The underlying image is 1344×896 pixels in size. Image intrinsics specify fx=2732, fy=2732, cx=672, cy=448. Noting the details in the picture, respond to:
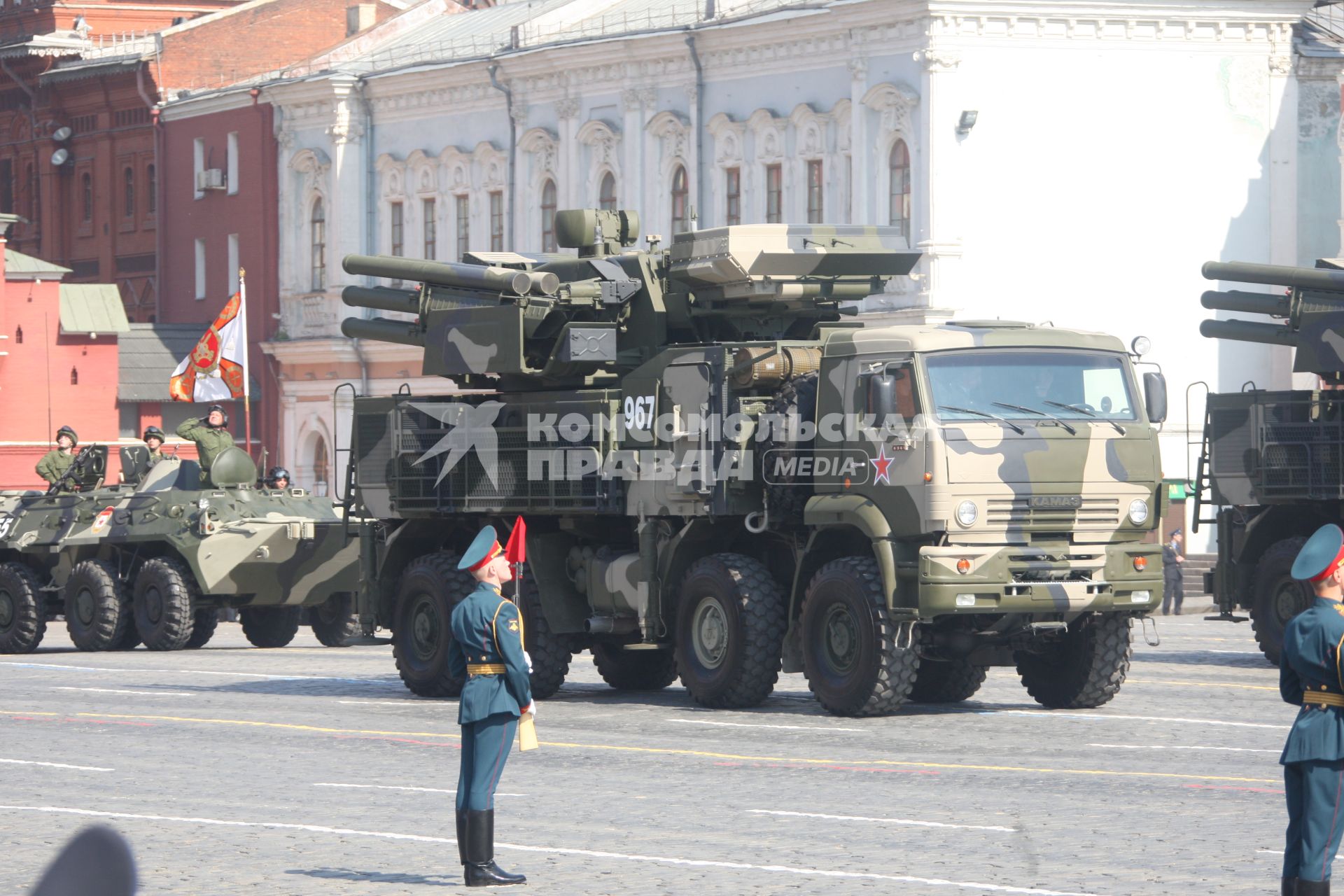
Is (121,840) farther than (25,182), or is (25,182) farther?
(25,182)

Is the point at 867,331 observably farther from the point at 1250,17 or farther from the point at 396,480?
the point at 1250,17

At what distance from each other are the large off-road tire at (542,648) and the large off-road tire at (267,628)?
10265 mm

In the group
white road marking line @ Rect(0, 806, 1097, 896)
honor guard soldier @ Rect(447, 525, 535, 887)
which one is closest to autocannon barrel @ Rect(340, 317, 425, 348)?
white road marking line @ Rect(0, 806, 1097, 896)

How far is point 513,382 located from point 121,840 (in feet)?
54.6

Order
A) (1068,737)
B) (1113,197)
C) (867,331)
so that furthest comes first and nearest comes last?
(1113,197)
(867,331)
(1068,737)

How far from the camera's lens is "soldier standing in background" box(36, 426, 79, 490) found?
32812 mm

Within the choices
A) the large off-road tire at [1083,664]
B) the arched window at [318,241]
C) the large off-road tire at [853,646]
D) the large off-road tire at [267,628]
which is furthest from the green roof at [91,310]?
the large off-road tire at [853,646]

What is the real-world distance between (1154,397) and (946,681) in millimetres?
2871

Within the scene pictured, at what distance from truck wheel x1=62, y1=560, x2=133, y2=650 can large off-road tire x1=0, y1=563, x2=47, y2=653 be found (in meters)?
0.35

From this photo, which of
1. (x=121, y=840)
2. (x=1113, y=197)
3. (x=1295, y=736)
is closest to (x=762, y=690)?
(x=1295, y=736)

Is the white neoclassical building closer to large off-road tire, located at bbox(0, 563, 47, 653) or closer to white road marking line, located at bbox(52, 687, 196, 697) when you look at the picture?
large off-road tire, located at bbox(0, 563, 47, 653)

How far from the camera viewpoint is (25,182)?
7112 centimetres

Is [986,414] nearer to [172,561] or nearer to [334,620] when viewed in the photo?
[172,561]

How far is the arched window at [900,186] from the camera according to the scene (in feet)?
153
